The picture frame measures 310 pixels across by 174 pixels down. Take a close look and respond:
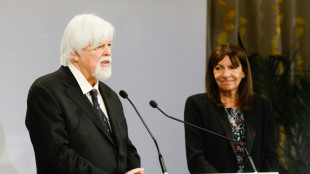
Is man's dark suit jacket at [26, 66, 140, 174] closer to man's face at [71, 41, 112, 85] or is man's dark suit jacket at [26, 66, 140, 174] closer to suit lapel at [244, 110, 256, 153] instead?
man's face at [71, 41, 112, 85]

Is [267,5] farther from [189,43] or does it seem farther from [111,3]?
[111,3]

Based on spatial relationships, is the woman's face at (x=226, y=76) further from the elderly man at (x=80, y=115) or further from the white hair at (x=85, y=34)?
the white hair at (x=85, y=34)

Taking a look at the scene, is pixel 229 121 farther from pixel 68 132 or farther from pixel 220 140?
pixel 68 132

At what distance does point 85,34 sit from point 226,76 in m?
1.14

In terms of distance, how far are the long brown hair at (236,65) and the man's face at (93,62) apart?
96 centimetres

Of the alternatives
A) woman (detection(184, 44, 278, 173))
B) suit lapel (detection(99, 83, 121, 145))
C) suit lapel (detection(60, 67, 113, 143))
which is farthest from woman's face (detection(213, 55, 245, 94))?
suit lapel (detection(60, 67, 113, 143))

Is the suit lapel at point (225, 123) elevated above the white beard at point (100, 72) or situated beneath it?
situated beneath

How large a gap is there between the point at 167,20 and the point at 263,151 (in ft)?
5.45

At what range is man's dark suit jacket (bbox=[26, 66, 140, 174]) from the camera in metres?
2.73

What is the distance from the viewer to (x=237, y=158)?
3.52 metres

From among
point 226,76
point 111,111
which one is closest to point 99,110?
point 111,111

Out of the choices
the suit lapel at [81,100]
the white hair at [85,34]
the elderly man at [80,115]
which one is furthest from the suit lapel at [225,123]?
the white hair at [85,34]

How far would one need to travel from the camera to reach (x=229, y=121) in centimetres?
361

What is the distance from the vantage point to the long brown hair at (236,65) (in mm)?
3705
